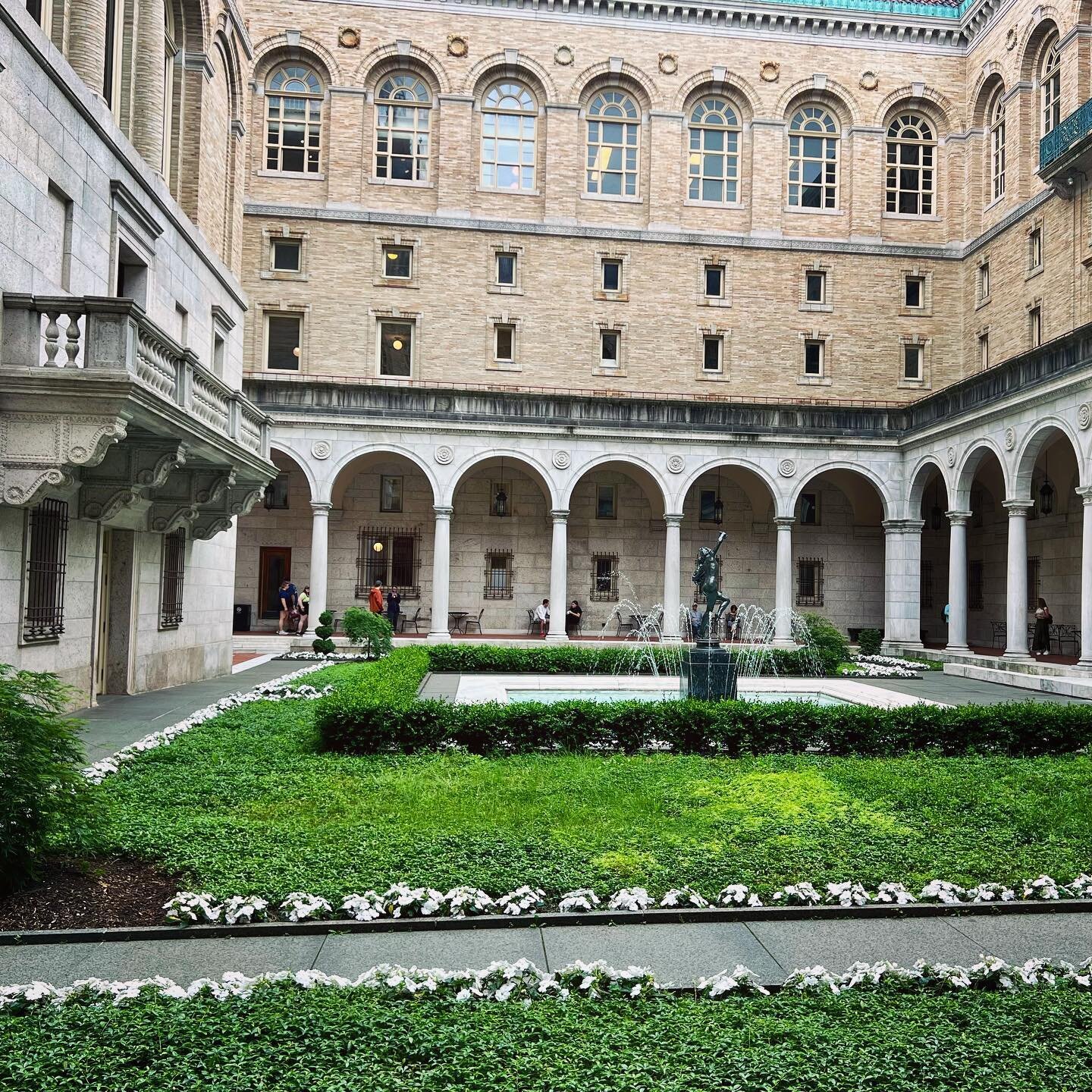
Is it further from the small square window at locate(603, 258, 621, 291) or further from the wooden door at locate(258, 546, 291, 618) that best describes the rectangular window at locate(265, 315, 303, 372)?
the small square window at locate(603, 258, 621, 291)

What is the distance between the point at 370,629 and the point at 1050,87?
95.5 ft

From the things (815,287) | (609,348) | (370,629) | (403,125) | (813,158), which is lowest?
(370,629)

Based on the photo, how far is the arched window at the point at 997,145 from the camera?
35375 millimetres

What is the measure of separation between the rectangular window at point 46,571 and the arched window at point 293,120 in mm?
26500

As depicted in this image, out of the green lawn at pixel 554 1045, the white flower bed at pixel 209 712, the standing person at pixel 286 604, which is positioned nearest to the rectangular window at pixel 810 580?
the standing person at pixel 286 604

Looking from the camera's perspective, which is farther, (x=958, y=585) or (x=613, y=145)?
(x=613, y=145)

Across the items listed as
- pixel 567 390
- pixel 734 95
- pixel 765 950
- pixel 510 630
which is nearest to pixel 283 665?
pixel 510 630

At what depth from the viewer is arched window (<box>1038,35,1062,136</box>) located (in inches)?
1233

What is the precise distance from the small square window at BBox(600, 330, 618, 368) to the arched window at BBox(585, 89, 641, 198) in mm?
5563

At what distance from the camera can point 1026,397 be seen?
24.2m

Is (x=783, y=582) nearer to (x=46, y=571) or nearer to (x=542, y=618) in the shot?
(x=542, y=618)

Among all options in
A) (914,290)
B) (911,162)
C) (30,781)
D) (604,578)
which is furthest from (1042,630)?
(30,781)

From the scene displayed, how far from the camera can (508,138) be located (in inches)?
1451

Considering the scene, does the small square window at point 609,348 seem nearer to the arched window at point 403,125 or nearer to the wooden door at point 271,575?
the arched window at point 403,125
